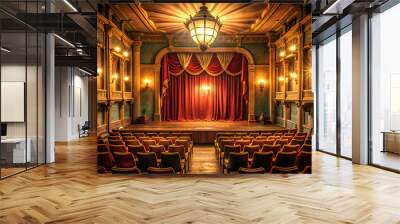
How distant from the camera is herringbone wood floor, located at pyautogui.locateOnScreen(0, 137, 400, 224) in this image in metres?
4.91

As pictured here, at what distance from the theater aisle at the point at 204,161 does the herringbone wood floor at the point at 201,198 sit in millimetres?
1110

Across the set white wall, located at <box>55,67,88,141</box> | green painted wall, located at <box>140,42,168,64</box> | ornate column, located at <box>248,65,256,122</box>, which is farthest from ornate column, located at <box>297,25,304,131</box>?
white wall, located at <box>55,67,88,141</box>

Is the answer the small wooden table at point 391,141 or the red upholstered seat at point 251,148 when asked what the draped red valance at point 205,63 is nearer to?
the small wooden table at point 391,141

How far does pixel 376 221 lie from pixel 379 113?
5451 millimetres

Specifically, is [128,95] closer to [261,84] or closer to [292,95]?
[261,84]

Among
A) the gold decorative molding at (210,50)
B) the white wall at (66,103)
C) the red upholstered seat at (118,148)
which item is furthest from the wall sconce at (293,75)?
the white wall at (66,103)

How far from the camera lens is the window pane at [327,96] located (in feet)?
38.9

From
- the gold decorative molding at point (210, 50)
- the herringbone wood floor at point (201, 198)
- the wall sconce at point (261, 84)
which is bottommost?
the herringbone wood floor at point (201, 198)

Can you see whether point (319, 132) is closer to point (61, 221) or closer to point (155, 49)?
point (155, 49)

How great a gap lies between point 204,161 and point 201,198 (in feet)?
12.5

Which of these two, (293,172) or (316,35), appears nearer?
(293,172)

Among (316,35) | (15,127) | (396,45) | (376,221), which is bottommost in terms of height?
(376,221)

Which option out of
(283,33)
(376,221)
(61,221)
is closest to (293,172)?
(376,221)

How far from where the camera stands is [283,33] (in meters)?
13.5
